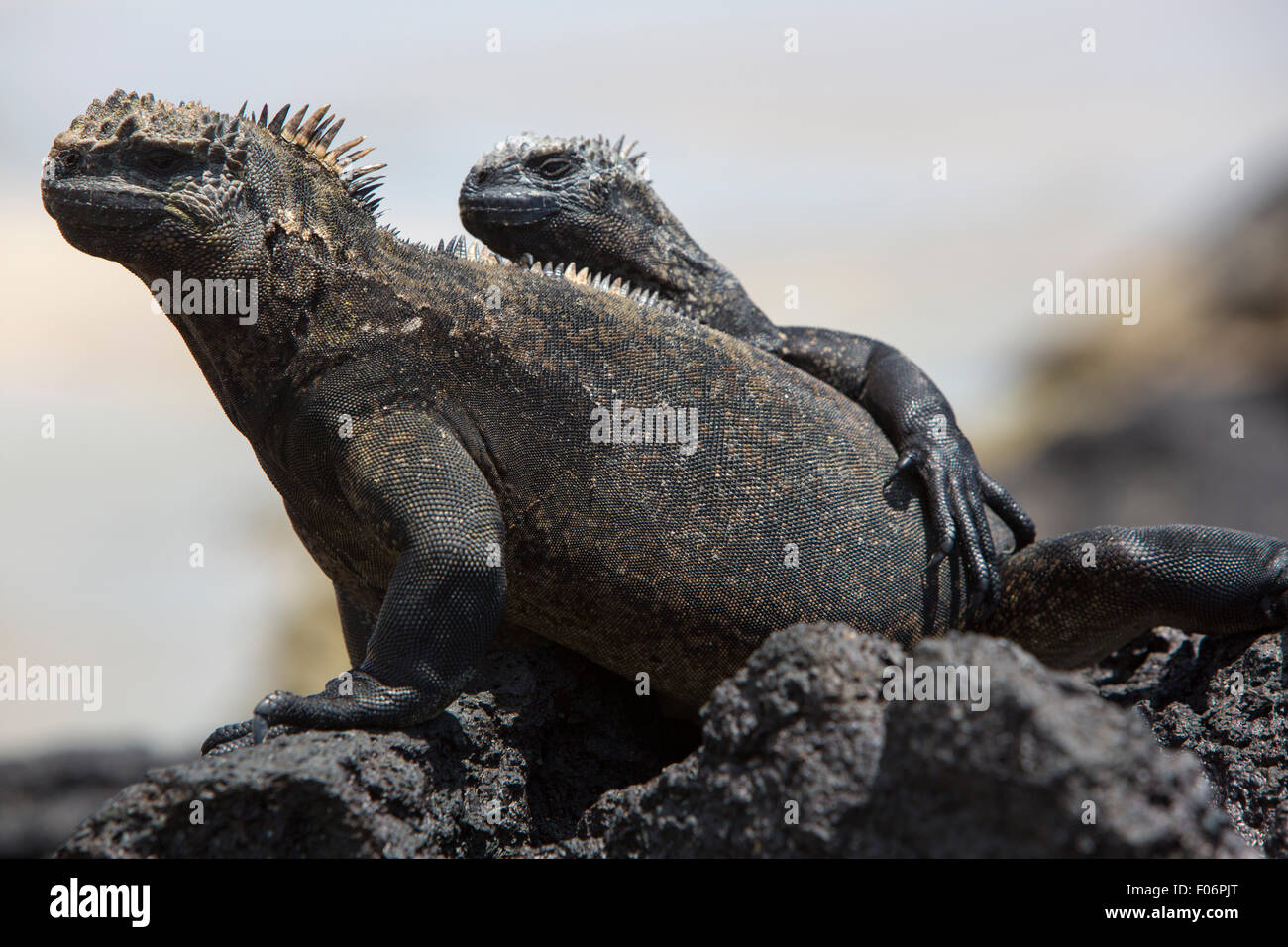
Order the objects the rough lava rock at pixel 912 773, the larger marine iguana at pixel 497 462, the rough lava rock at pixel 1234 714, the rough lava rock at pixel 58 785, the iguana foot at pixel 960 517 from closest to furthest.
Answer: the rough lava rock at pixel 912 773 < the larger marine iguana at pixel 497 462 < the rough lava rock at pixel 1234 714 < the iguana foot at pixel 960 517 < the rough lava rock at pixel 58 785

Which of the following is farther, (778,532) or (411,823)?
(778,532)

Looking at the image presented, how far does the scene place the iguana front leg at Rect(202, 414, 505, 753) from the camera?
3.43 m

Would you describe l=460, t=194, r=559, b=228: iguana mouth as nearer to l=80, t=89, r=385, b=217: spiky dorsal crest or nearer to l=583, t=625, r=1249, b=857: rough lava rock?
l=80, t=89, r=385, b=217: spiky dorsal crest

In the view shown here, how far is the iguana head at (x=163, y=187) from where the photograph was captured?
3496 millimetres

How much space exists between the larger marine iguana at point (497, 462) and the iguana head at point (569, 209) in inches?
18.8

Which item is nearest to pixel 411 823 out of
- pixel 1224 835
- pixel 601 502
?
pixel 601 502

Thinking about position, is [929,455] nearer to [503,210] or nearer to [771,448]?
[771,448]

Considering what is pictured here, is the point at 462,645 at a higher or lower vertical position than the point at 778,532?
lower

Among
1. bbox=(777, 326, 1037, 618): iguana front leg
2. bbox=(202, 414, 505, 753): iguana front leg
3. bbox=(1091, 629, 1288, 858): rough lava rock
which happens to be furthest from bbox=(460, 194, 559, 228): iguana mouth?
bbox=(1091, 629, 1288, 858): rough lava rock

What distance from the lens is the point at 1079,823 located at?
226 centimetres

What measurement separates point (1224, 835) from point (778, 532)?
183 cm

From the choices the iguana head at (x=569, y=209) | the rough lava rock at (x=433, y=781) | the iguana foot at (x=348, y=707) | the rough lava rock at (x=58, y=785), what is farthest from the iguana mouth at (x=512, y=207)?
the rough lava rock at (x=58, y=785)

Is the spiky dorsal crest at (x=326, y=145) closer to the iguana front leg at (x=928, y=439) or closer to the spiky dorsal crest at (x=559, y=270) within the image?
the spiky dorsal crest at (x=559, y=270)
